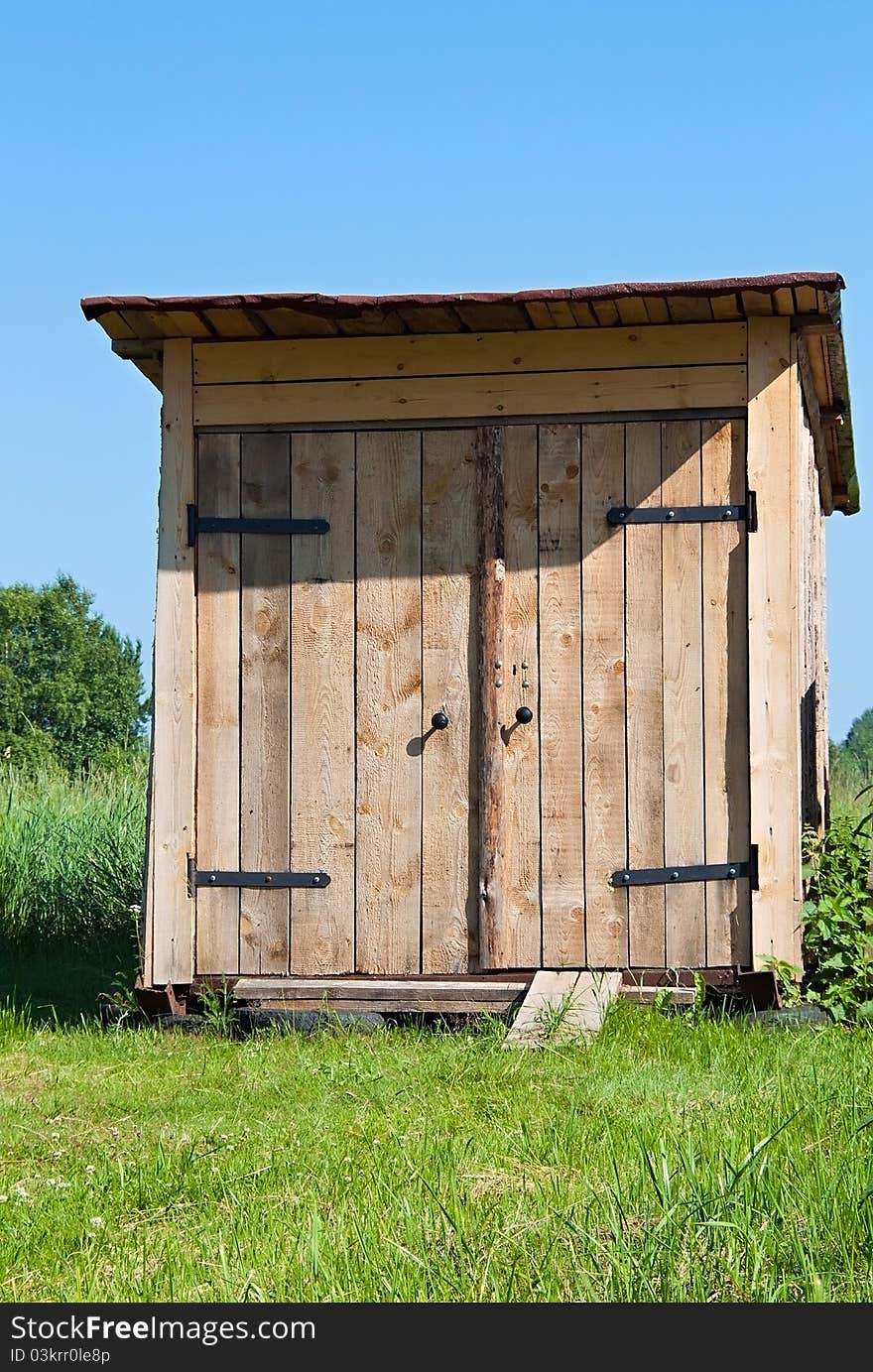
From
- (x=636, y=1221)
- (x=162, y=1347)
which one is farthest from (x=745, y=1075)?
(x=162, y=1347)

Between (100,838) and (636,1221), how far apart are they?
8.62 metres

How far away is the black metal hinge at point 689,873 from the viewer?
653 cm

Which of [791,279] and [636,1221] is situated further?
[791,279]

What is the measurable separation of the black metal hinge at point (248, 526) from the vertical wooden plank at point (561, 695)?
1.09 m

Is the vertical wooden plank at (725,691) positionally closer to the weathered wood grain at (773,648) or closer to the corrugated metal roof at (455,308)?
the weathered wood grain at (773,648)

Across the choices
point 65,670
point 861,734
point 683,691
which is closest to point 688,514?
point 683,691

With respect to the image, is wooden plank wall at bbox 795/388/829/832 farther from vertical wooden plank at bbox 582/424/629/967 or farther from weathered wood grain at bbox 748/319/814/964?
vertical wooden plank at bbox 582/424/629/967

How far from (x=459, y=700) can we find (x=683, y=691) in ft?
3.41

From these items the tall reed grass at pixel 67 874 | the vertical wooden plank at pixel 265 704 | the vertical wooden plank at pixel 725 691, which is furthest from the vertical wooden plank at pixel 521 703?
the tall reed grass at pixel 67 874

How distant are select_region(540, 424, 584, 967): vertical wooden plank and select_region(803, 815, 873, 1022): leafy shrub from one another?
1072 millimetres

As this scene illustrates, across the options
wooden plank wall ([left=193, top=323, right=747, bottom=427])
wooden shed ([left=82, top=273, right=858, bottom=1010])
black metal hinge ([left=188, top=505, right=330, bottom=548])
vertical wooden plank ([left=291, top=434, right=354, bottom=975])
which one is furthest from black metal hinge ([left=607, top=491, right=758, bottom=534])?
black metal hinge ([left=188, top=505, right=330, bottom=548])

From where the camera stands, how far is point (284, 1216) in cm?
371

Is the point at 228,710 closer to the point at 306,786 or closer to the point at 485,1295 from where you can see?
the point at 306,786

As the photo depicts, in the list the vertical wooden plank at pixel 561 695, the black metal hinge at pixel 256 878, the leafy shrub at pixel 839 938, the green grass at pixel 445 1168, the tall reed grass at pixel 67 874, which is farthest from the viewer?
the tall reed grass at pixel 67 874
